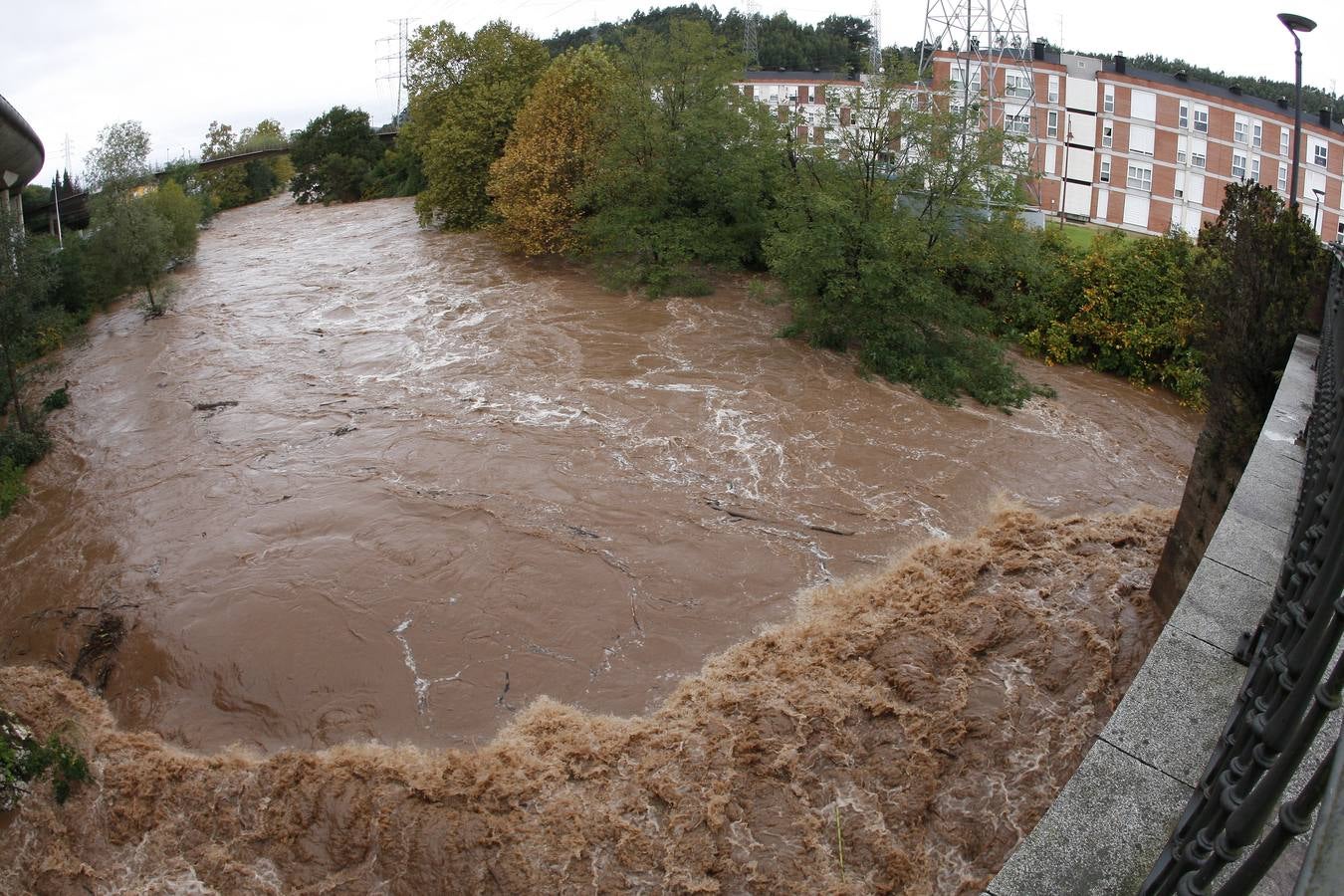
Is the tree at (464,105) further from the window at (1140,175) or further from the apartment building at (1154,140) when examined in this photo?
the window at (1140,175)

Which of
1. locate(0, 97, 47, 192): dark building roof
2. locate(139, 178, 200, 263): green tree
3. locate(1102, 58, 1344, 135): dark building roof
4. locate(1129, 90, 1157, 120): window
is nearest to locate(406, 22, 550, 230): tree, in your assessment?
locate(139, 178, 200, 263): green tree

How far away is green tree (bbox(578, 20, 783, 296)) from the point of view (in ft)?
77.0

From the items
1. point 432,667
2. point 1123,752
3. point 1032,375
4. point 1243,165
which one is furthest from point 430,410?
point 1243,165

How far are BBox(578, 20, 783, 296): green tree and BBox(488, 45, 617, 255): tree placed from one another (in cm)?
136

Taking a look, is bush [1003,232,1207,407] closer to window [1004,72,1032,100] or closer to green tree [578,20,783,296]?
green tree [578,20,783,296]

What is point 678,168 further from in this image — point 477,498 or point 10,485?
point 10,485

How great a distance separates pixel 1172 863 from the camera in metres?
2.93

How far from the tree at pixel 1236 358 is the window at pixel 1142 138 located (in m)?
31.7

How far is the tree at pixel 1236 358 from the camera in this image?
31.1 ft

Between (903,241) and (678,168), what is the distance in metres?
7.86

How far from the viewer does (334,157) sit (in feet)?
160

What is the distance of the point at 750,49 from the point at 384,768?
5006 cm

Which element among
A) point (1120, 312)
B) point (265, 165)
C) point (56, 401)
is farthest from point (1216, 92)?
point (265, 165)

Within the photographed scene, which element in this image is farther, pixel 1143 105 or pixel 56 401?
pixel 1143 105
